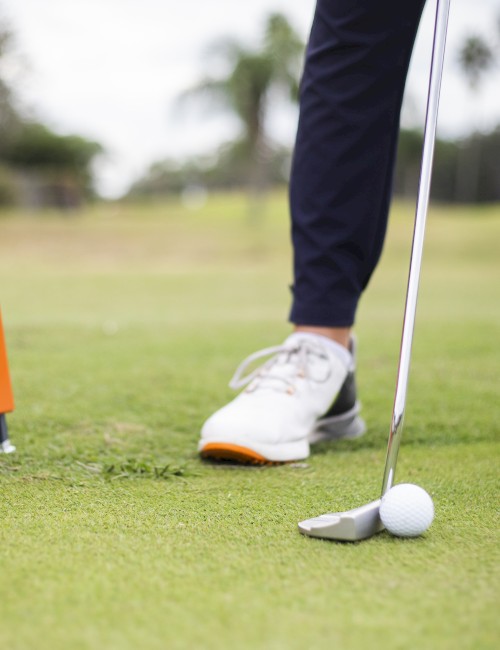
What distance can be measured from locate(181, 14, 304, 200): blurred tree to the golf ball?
636 inches

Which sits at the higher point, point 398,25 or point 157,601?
point 398,25

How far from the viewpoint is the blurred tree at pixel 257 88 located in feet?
55.2

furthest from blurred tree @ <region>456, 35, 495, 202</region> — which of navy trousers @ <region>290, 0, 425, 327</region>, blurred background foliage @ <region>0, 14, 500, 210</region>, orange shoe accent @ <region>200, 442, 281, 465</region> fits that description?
orange shoe accent @ <region>200, 442, 281, 465</region>

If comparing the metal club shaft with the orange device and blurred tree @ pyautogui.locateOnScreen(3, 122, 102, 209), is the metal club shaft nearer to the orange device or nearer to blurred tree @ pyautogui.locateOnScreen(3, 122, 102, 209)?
the orange device

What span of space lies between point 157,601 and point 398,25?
3.19 feet

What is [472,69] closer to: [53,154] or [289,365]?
[53,154]

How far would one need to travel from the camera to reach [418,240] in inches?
37.0

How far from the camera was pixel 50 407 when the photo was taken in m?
1.39

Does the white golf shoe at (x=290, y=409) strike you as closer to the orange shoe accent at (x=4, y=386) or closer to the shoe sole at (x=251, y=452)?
the shoe sole at (x=251, y=452)

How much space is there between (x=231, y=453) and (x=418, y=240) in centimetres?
41

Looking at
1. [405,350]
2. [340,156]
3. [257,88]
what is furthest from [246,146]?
[405,350]

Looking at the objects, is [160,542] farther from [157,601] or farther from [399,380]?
[399,380]

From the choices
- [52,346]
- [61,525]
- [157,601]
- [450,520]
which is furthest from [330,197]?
[52,346]

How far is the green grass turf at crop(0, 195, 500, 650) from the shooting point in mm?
540
